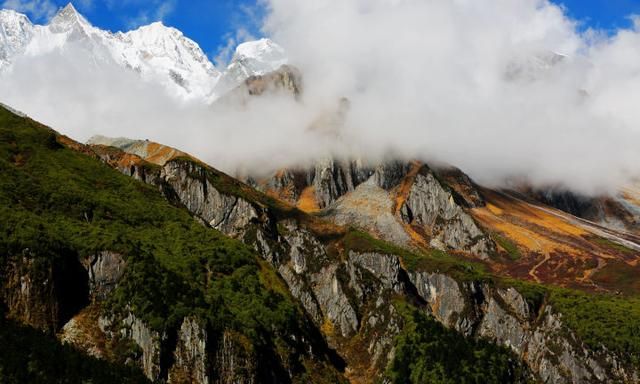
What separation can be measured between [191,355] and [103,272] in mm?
24822

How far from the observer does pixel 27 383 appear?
90000mm

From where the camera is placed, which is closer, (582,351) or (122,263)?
(122,263)

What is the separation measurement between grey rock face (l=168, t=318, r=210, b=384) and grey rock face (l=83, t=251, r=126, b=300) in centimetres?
1705

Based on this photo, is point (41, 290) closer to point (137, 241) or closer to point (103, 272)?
point (103, 272)

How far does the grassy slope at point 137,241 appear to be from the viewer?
12875cm

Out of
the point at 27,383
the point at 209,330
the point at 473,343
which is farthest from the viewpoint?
the point at 473,343

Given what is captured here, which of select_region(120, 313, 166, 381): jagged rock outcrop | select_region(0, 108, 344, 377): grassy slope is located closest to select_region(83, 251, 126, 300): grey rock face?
select_region(0, 108, 344, 377): grassy slope

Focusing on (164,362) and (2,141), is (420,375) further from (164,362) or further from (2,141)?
(2,141)

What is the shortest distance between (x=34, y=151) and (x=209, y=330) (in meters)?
82.2

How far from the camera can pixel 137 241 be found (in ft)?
487

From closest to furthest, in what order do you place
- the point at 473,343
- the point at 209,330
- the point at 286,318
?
the point at 209,330 → the point at 286,318 → the point at 473,343

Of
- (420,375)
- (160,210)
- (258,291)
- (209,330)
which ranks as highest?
(160,210)

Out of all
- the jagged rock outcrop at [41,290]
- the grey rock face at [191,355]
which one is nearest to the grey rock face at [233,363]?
the grey rock face at [191,355]

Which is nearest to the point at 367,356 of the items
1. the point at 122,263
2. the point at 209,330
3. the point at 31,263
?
the point at 209,330
